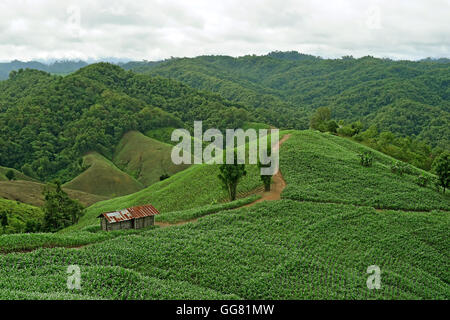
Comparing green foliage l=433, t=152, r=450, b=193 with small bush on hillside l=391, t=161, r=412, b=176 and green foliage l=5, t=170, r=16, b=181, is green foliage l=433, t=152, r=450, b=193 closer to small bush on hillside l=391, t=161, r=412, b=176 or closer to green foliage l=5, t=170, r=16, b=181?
small bush on hillside l=391, t=161, r=412, b=176

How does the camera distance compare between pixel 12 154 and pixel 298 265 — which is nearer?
pixel 298 265

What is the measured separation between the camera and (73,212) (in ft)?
198

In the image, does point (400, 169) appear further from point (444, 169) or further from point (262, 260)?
point (262, 260)

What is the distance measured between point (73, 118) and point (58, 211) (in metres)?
107

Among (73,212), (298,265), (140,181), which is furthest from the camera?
(140,181)

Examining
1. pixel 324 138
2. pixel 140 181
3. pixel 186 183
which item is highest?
pixel 324 138

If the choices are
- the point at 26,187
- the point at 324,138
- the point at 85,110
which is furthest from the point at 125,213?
the point at 85,110

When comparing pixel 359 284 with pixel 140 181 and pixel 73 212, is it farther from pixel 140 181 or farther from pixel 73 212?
pixel 140 181

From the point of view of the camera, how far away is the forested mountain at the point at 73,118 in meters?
126

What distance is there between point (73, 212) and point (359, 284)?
5231 cm
